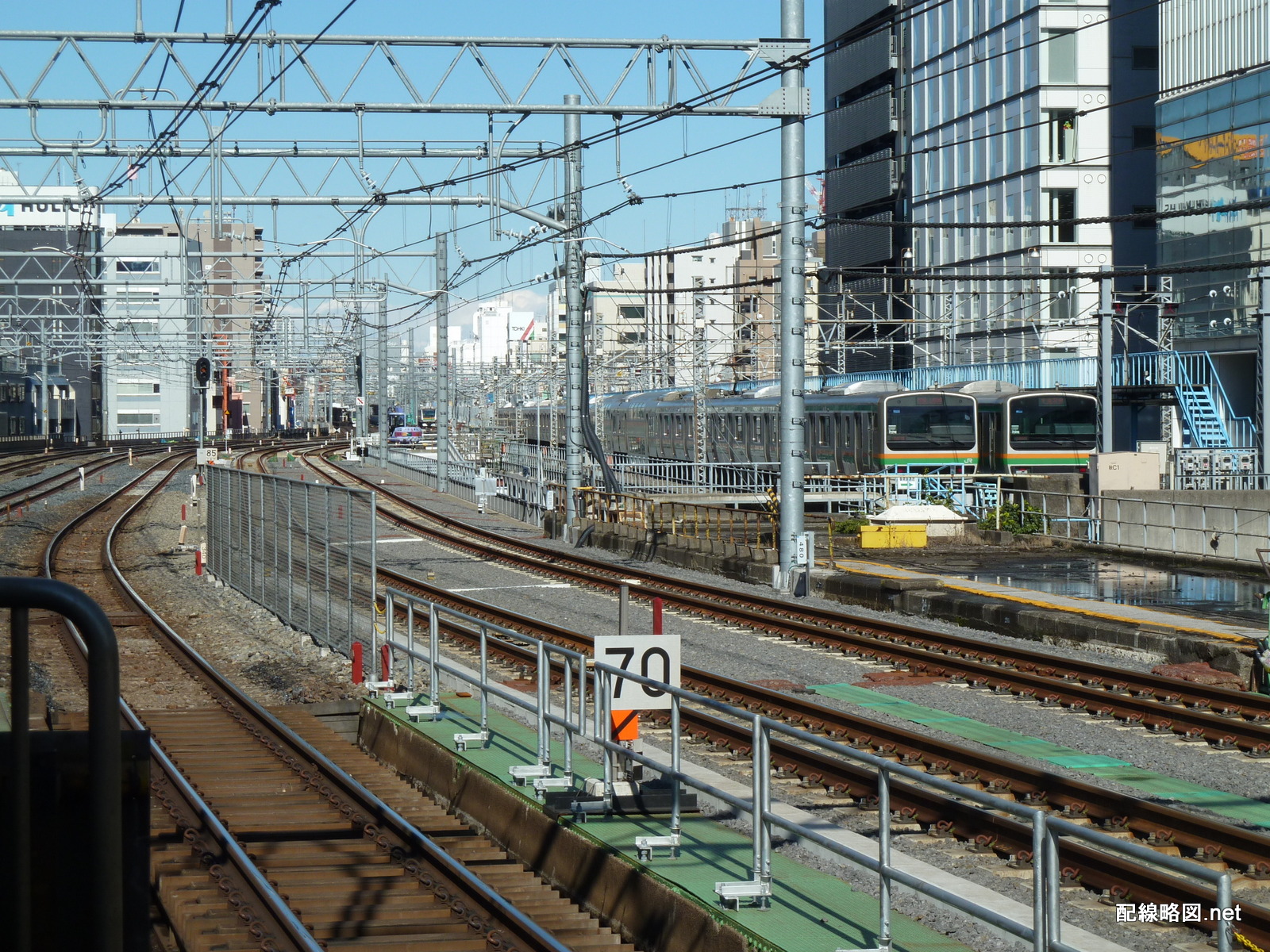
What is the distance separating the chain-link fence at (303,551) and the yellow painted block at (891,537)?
38.8ft

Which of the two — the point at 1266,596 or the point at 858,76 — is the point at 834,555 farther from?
the point at 858,76

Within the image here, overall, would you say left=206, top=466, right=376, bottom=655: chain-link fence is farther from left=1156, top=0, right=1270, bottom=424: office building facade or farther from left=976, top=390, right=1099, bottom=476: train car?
left=1156, top=0, right=1270, bottom=424: office building facade

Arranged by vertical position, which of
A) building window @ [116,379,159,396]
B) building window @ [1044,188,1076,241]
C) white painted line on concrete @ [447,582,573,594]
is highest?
building window @ [1044,188,1076,241]

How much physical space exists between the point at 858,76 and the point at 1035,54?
50.7ft

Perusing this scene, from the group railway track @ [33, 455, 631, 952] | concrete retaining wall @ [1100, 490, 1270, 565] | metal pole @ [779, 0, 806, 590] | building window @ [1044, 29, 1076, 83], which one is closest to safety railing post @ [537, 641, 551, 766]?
railway track @ [33, 455, 631, 952]

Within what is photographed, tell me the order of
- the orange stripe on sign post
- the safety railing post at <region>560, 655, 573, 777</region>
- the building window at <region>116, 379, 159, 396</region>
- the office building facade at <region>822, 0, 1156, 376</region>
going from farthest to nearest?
the building window at <region>116, 379, 159, 396</region> → the office building facade at <region>822, 0, 1156, 376</region> → the safety railing post at <region>560, 655, 573, 777</region> → the orange stripe on sign post

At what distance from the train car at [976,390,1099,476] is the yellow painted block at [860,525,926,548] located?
9743 millimetres

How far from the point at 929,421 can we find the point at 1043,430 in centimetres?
293

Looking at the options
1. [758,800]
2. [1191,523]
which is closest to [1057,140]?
[1191,523]

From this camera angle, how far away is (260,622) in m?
19.9

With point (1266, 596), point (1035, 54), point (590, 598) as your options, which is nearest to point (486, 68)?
point (590, 598)

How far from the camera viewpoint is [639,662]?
8.48 metres

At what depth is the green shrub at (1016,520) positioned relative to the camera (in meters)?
29.7

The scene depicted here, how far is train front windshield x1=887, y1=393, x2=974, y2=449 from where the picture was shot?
36.5 m
